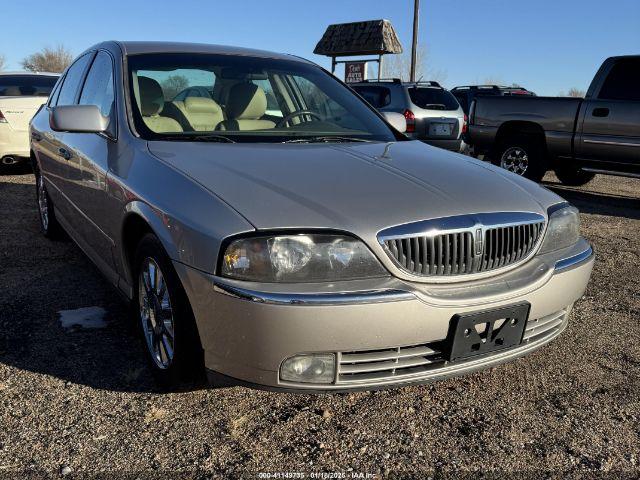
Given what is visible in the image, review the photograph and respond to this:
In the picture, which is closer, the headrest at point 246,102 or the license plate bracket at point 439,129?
the headrest at point 246,102

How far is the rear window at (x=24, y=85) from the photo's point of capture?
8789 millimetres

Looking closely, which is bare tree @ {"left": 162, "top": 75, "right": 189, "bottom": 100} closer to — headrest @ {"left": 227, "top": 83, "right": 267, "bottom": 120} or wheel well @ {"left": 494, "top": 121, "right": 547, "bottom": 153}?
headrest @ {"left": 227, "top": 83, "right": 267, "bottom": 120}

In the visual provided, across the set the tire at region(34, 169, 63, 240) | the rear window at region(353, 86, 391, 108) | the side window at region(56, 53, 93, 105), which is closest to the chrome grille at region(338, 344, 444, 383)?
the side window at region(56, 53, 93, 105)

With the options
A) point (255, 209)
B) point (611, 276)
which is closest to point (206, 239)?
point (255, 209)

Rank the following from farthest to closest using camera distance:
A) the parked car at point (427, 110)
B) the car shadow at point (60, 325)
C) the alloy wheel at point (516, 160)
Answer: the parked car at point (427, 110)
the alloy wheel at point (516, 160)
the car shadow at point (60, 325)

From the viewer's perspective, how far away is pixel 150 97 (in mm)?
3262

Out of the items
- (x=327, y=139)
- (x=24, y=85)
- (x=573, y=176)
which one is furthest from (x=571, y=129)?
(x=24, y=85)

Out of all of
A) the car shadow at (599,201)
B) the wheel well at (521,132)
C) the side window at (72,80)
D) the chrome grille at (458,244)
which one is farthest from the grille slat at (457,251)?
the wheel well at (521,132)

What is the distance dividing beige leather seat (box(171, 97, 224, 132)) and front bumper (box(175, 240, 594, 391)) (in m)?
1.24

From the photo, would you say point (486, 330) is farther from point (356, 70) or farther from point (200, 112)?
point (356, 70)

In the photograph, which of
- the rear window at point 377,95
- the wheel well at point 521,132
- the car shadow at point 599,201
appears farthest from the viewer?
the rear window at point 377,95

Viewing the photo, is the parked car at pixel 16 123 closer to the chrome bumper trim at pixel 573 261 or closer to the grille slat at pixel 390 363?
the grille slat at pixel 390 363

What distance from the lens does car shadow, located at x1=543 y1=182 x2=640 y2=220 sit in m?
7.47

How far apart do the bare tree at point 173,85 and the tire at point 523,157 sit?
6382 millimetres
